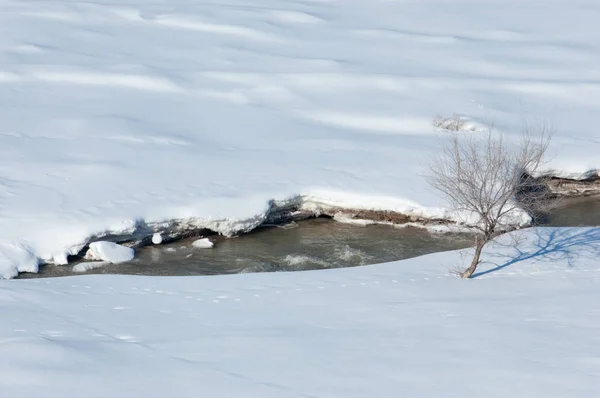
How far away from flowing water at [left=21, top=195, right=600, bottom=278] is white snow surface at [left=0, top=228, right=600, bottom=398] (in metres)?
0.70

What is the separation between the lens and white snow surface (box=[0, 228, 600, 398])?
28.9ft

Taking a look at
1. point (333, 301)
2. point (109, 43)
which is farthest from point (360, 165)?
point (109, 43)

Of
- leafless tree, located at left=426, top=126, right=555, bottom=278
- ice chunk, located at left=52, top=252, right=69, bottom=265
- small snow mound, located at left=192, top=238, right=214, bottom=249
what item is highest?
leafless tree, located at left=426, top=126, right=555, bottom=278

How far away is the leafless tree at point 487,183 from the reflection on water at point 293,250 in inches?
36.9

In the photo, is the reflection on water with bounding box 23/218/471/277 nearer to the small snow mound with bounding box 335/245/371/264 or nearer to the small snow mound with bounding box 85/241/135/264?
the small snow mound with bounding box 335/245/371/264

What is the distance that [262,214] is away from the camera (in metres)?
14.6

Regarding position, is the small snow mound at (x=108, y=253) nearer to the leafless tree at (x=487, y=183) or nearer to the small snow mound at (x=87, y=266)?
the small snow mound at (x=87, y=266)

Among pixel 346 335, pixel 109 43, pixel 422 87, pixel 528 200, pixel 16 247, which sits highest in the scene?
pixel 109 43

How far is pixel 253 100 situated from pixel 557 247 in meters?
7.31

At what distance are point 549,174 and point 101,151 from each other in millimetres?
7734

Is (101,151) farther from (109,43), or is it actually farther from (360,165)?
(109,43)

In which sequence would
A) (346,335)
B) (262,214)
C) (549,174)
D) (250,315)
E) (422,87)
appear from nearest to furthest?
(346,335), (250,315), (262,214), (549,174), (422,87)

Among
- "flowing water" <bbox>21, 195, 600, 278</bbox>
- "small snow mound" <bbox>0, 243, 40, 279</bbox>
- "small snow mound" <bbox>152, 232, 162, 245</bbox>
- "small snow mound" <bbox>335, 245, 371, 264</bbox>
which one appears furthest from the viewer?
"small snow mound" <bbox>152, 232, 162, 245</bbox>

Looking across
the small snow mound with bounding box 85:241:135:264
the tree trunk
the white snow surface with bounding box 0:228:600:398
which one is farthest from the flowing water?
the tree trunk
